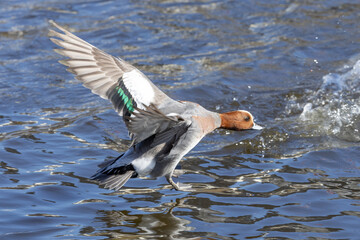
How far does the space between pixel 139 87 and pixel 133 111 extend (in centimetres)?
27

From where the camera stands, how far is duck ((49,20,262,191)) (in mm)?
4496

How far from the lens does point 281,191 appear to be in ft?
15.5

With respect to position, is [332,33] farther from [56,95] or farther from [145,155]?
[145,155]

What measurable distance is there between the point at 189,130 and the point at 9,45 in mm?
5196

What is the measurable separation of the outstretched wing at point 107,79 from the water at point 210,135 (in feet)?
2.60

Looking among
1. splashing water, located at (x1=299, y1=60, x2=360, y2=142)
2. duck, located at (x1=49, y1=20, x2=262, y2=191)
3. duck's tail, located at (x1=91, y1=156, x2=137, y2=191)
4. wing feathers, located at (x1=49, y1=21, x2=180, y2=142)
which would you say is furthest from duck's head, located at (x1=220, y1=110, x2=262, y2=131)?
splashing water, located at (x1=299, y1=60, x2=360, y2=142)

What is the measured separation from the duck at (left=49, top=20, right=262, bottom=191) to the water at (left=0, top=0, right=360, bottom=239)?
253 millimetres

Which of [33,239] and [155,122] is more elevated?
[155,122]

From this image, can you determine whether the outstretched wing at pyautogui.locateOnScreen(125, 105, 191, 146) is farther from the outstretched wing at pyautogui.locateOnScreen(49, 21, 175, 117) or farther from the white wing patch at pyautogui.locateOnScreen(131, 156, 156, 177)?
the outstretched wing at pyautogui.locateOnScreen(49, 21, 175, 117)

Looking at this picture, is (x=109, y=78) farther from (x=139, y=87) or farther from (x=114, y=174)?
(x=114, y=174)

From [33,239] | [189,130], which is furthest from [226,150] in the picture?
[33,239]

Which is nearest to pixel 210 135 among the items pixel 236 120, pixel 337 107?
pixel 236 120

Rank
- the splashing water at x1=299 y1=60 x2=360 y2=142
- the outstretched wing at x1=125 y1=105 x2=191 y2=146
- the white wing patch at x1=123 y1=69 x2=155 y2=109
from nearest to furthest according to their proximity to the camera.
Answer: the outstretched wing at x1=125 y1=105 x2=191 y2=146
the white wing patch at x1=123 y1=69 x2=155 y2=109
the splashing water at x1=299 y1=60 x2=360 y2=142

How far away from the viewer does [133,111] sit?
452 centimetres
